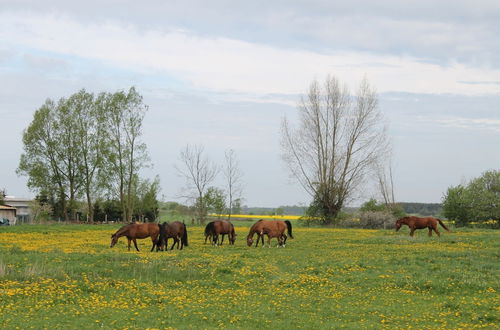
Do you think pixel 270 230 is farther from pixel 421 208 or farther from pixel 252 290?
pixel 421 208

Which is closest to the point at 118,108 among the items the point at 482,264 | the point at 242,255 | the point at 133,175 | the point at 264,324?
the point at 133,175

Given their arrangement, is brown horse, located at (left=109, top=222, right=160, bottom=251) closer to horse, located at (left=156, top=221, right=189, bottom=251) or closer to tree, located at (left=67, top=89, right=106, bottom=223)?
horse, located at (left=156, top=221, right=189, bottom=251)

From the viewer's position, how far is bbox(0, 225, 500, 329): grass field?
1238 centimetres

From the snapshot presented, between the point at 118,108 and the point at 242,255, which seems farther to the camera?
the point at 118,108

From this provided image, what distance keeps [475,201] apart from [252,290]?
51.6 metres

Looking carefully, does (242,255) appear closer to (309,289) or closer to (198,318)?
(309,289)

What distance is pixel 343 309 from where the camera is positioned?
1379cm

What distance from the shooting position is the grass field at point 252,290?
1238 cm

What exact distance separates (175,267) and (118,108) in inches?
2019

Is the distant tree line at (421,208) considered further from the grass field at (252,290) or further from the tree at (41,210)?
the grass field at (252,290)

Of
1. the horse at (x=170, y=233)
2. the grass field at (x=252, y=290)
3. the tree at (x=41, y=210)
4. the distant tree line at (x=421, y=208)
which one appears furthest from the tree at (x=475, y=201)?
the distant tree line at (x=421, y=208)

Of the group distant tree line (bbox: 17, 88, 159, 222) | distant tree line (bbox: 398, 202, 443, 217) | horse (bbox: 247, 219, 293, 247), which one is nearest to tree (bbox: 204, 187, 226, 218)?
distant tree line (bbox: 17, 88, 159, 222)

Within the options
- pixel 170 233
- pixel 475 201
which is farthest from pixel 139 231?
pixel 475 201

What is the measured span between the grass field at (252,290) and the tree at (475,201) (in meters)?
38.0
